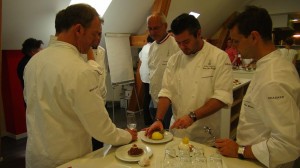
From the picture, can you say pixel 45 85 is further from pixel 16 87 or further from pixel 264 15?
pixel 16 87

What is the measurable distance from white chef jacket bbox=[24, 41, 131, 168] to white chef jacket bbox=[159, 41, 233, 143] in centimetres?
64

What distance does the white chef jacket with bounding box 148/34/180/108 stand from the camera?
2.73m

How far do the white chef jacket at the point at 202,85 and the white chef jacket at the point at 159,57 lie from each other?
40.9 inches

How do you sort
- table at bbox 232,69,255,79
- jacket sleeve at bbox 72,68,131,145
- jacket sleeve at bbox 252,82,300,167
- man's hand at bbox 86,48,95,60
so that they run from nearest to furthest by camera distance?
jacket sleeve at bbox 252,82,300,167 → jacket sleeve at bbox 72,68,131,145 → man's hand at bbox 86,48,95,60 → table at bbox 232,69,255,79

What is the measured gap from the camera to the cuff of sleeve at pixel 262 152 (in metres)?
1.01

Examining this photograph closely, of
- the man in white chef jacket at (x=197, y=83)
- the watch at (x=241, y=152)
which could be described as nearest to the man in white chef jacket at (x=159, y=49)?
the man in white chef jacket at (x=197, y=83)

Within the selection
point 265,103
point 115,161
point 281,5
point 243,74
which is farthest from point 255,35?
point 281,5

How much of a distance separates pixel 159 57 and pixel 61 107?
1830mm

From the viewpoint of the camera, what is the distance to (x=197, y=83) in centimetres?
161

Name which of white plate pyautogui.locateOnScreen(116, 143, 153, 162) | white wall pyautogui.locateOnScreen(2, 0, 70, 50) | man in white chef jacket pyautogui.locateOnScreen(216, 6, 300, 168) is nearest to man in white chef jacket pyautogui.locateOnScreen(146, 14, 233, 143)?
white plate pyautogui.locateOnScreen(116, 143, 153, 162)

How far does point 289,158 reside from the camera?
0.98 metres

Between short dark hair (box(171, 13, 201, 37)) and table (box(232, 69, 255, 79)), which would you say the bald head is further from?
table (box(232, 69, 255, 79))

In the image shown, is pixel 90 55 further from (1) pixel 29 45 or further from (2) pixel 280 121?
(2) pixel 280 121

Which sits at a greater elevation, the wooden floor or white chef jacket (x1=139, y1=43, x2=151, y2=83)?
white chef jacket (x1=139, y1=43, x2=151, y2=83)
